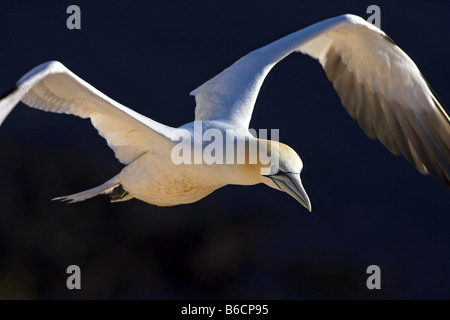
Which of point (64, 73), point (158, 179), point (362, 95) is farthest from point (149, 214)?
point (64, 73)

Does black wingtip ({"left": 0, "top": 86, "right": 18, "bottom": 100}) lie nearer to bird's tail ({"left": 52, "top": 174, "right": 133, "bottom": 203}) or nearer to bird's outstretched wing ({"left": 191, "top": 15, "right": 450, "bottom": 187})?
bird's tail ({"left": 52, "top": 174, "right": 133, "bottom": 203})

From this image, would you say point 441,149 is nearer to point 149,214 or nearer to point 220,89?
point 220,89

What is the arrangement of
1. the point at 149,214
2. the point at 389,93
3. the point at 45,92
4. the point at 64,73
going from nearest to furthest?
the point at 64,73
the point at 45,92
the point at 389,93
the point at 149,214

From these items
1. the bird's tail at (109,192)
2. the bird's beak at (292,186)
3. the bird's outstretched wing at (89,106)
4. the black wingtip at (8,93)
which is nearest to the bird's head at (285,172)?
the bird's beak at (292,186)

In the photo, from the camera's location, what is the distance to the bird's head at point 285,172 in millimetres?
3498

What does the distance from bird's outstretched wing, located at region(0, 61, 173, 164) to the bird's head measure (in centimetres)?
47

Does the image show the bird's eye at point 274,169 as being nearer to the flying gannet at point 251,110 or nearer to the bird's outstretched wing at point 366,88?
the flying gannet at point 251,110

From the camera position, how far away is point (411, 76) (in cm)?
451

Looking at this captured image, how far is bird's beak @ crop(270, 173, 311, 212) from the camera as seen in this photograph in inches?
137

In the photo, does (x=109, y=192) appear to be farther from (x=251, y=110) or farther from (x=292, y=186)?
(x=292, y=186)

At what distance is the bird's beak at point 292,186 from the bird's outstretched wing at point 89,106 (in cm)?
53

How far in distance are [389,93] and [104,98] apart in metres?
1.86
